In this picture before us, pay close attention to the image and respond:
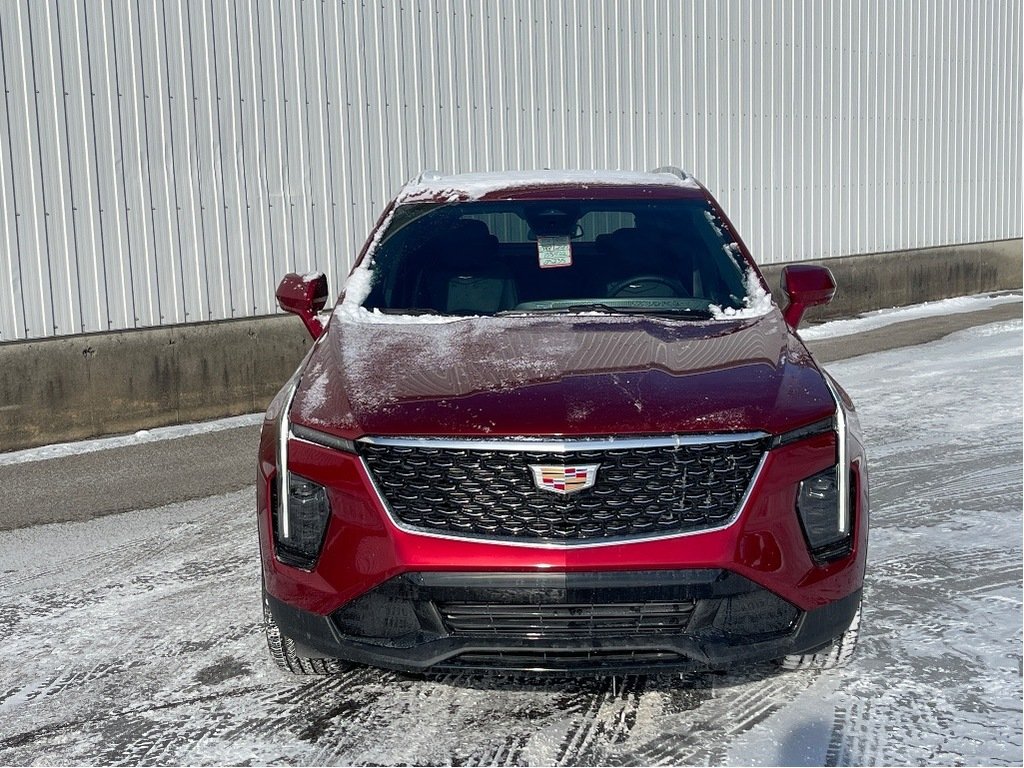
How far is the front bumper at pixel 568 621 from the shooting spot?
3004mm

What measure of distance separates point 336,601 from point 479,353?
0.99 metres

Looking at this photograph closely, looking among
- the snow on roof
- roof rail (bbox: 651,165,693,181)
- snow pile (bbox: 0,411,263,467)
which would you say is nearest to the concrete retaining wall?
snow pile (bbox: 0,411,263,467)

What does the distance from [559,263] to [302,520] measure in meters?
1.85

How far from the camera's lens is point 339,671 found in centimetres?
376

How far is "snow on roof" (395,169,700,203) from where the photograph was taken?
16.5 ft

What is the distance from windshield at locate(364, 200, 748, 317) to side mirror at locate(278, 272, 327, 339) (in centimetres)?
28

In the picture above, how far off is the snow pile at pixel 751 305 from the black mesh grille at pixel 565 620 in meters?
1.53

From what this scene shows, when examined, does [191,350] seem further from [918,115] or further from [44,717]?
[918,115]

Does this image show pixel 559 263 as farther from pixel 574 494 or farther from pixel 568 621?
pixel 568 621

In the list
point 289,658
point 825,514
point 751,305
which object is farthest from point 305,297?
point 825,514

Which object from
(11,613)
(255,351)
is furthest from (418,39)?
(11,613)

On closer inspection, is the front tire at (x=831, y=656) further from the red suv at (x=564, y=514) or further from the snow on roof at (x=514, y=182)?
the snow on roof at (x=514, y=182)

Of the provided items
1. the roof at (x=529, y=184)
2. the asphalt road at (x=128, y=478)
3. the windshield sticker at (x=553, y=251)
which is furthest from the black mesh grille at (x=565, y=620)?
the asphalt road at (x=128, y=478)

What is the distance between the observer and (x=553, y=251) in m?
4.66
